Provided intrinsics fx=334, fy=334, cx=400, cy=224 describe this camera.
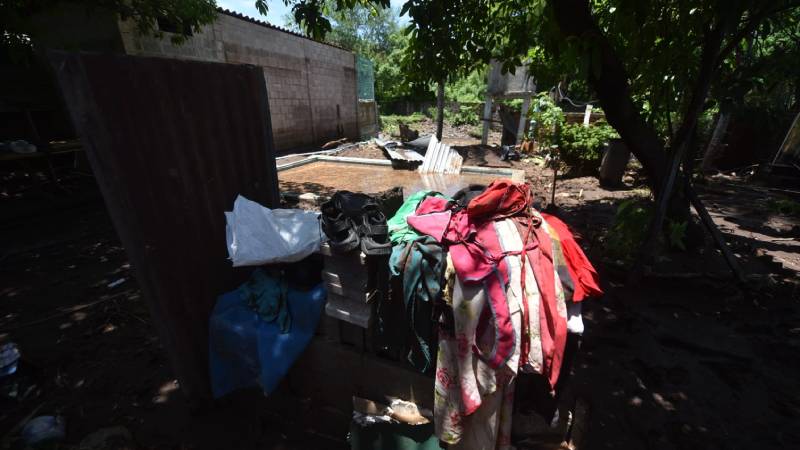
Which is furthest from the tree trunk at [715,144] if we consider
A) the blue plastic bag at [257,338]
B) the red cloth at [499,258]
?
the blue plastic bag at [257,338]

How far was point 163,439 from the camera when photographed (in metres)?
2.35

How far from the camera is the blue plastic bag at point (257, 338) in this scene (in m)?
2.15

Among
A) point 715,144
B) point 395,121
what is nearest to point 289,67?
point 395,121

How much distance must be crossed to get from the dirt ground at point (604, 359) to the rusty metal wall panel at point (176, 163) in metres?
0.59

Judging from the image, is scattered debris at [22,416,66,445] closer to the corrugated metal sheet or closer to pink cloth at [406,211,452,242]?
pink cloth at [406,211,452,242]

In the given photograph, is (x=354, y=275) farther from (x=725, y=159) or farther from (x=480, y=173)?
(x=725, y=159)

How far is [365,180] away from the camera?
7191 millimetres

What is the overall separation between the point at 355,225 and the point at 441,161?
20.0 ft

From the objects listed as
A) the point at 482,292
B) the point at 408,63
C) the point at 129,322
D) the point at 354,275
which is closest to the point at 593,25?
the point at 408,63

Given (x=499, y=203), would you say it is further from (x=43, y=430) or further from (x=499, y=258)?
(x=43, y=430)

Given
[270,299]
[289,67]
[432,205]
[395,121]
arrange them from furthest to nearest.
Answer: [395,121] < [289,67] < [432,205] < [270,299]

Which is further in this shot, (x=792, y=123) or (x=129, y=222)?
(x=792, y=123)

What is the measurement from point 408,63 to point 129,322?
4.34m

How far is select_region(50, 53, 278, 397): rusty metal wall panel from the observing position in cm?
166
